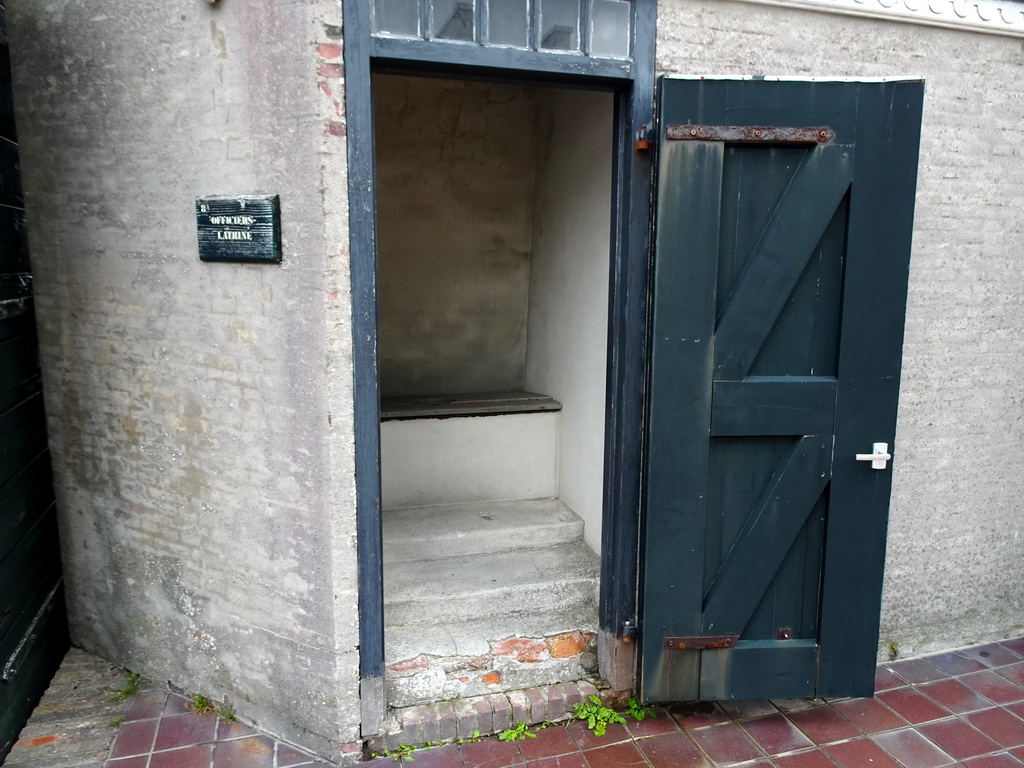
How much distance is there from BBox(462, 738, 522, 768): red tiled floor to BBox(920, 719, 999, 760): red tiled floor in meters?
1.88

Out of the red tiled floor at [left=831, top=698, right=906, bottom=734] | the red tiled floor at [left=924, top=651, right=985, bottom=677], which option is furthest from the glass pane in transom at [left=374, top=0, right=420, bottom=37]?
the red tiled floor at [left=924, top=651, right=985, bottom=677]

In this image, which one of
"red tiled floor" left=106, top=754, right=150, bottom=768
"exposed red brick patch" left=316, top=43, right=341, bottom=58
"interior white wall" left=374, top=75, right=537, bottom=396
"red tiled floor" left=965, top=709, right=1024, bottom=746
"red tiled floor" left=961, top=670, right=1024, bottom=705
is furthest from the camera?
"interior white wall" left=374, top=75, right=537, bottom=396

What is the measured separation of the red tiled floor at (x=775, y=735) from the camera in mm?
3279

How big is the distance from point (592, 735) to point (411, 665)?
871 mm

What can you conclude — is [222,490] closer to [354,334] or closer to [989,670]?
[354,334]

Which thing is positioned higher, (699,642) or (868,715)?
(699,642)

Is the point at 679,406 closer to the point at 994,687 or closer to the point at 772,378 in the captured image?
the point at 772,378

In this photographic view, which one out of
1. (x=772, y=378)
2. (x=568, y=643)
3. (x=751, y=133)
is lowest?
(x=568, y=643)

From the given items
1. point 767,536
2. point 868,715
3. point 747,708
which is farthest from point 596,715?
point 868,715

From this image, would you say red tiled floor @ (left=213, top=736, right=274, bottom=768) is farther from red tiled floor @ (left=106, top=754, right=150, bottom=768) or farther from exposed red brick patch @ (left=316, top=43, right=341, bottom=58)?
exposed red brick patch @ (left=316, top=43, right=341, bottom=58)

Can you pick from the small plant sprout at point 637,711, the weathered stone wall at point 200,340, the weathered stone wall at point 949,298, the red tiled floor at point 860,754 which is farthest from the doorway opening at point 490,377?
the red tiled floor at point 860,754

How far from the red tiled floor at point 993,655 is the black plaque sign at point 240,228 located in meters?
4.10

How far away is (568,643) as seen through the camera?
3580 millimetres

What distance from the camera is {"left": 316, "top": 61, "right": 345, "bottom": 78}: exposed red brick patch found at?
2.71 meters
